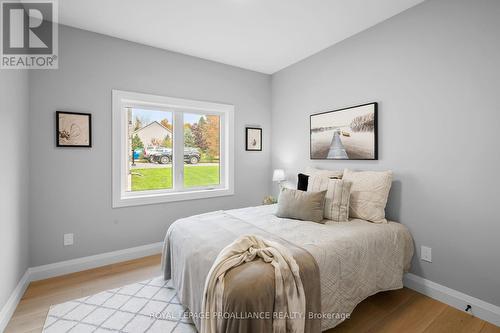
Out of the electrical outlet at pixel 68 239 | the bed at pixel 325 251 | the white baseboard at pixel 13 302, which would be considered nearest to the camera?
the bed at pixel 325 251

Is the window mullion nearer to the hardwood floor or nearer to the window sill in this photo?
the window sill

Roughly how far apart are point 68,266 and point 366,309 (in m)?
3.13

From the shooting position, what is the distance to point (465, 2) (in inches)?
78.8

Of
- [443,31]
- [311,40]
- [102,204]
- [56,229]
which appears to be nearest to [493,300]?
[443,31]

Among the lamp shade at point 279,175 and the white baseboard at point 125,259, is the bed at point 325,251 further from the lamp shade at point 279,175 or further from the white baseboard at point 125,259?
the lamp shade at point 279,175

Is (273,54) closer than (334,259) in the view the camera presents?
No

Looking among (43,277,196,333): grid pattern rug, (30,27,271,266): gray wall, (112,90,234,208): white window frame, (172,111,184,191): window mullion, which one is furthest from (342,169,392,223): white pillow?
(172,111,184,191): window mullion

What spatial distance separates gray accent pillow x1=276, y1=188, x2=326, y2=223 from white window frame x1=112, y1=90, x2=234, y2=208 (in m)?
1.56

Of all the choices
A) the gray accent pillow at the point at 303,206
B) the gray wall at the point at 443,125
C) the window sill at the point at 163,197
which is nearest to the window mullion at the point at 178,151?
the window sill at the point at 163,197

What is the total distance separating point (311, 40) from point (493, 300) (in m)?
3.13

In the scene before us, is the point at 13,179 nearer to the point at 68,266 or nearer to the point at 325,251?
the point at 68,266

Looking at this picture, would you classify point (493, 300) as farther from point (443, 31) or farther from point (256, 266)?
point (443, 31)

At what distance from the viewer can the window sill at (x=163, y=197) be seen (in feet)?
9.89

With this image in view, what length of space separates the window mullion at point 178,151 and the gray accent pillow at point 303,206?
69.2 inches
